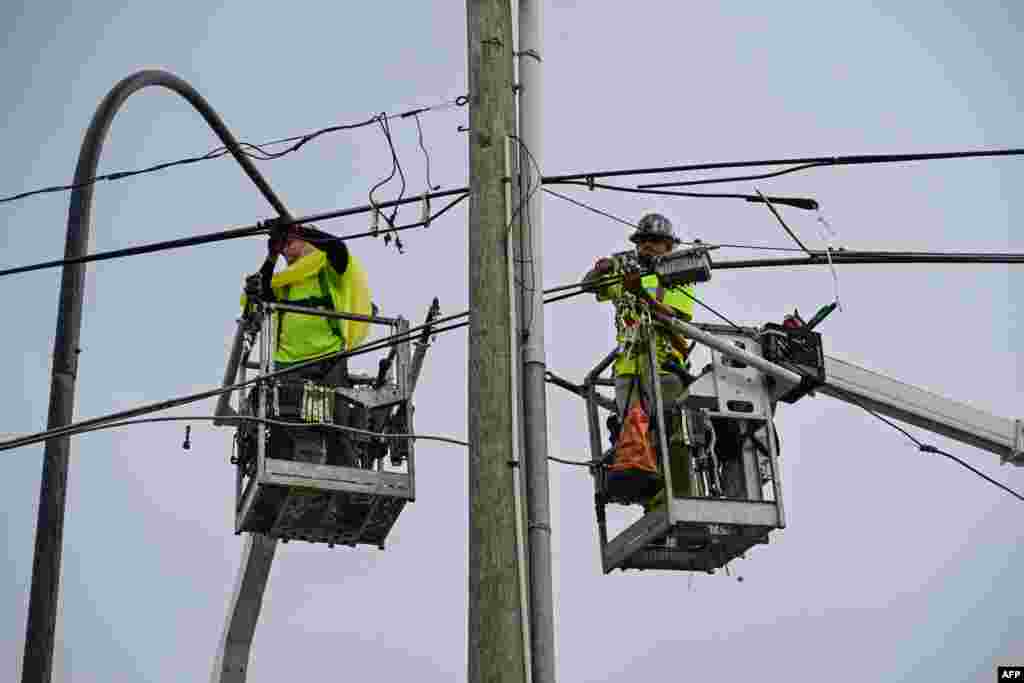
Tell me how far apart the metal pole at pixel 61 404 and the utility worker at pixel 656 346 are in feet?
12.0

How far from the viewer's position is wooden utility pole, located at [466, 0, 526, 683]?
300 inches

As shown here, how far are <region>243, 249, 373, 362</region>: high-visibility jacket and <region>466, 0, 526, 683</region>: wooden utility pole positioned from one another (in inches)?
129

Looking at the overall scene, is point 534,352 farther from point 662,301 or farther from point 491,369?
point 662,301

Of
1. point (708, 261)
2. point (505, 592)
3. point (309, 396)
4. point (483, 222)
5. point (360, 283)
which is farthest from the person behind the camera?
point (360, 283)

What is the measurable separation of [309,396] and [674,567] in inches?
118

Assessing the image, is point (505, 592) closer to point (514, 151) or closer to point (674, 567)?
point (514, 151)

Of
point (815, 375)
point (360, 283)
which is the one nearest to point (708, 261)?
point (815, 375)

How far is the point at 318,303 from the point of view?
496 inches

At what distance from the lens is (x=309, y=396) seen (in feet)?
38.8

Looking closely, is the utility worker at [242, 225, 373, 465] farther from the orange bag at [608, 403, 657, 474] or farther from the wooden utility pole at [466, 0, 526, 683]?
the wooden utility pole at [466, 0, 526, 683]

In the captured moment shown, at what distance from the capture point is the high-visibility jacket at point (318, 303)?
→ 12.3 m

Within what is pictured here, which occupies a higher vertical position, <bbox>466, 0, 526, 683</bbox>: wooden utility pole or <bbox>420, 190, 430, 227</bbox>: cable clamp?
<bbox>420, 190, 430, 227</bbox>: cable clamp

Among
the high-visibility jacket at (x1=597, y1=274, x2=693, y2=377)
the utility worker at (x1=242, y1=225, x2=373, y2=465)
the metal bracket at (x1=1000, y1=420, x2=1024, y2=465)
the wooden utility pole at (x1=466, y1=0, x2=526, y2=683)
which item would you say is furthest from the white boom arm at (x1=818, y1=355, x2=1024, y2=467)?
the wooden utility pole at (x1=466, y1=0, x2=526, y2=683)

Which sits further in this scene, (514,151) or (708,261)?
(708,261)
